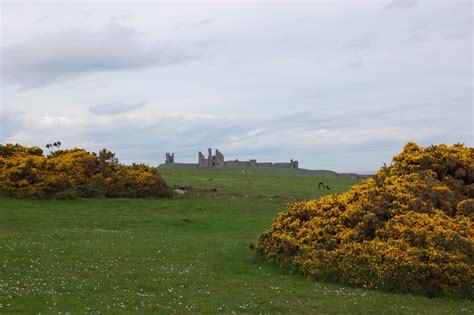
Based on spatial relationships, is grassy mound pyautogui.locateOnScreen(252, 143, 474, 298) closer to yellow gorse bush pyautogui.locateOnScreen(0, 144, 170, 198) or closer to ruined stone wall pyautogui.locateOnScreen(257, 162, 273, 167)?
yellow gorse bush pyautogui.locateOnScreen(0, 144, 170, 198)

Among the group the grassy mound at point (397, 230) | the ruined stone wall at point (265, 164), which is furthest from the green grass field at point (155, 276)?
the ruined stone wall at point (265, 164)

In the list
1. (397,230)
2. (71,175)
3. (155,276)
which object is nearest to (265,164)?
(71,175)

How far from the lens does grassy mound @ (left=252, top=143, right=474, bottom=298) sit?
12.4 meters

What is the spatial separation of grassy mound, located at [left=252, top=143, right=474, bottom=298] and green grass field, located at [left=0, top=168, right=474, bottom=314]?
0.50 metres

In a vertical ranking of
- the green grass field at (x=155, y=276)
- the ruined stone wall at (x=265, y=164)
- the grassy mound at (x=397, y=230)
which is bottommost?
the green grass field at (x=155, y=276)

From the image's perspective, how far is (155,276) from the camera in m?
13.2

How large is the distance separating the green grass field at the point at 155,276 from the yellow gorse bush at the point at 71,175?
4609 mm

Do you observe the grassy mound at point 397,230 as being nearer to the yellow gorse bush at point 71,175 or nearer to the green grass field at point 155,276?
the green grass field at point 155,276

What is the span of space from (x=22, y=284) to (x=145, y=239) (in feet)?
20.8

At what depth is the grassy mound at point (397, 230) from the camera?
12414 millimetres

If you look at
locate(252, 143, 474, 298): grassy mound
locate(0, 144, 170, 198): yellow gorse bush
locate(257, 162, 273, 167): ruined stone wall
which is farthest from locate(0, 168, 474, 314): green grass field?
locate(257, 162, 273, 167): ruined stone wall

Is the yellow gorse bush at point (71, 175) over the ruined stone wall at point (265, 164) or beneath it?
beneath

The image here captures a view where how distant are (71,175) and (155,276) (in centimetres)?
1772

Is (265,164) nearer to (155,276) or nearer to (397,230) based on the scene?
(397,230)
